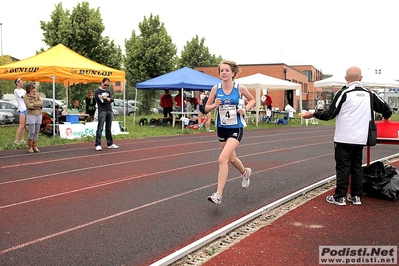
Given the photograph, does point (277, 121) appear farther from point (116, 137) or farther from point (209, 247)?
point (209, 247)

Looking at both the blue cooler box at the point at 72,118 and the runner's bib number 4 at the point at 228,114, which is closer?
the runner's bib number 4 at the point at 228,114

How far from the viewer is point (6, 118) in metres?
21.8

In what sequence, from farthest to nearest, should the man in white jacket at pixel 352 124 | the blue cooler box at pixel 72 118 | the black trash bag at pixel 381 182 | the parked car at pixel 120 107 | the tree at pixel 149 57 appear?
the parked car at pixel 120 107
the tree at pixel 149 57
the blue cooler box at pixel 72 118
the black trash bag at pixel 381 182
the man in white jacket at pixel 352 124

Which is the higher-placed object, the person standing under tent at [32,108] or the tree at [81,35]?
the tree at [81,35]

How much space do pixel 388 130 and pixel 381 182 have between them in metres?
0.99

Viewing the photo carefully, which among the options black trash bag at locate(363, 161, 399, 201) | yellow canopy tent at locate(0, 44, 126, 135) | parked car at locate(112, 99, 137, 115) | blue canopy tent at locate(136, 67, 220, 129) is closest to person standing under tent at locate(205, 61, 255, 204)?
black trash bag at locate(363, 161, 399, 201)

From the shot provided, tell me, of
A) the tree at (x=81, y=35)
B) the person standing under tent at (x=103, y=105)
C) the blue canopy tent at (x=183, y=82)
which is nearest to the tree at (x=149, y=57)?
the tree at (x=81, y=35)

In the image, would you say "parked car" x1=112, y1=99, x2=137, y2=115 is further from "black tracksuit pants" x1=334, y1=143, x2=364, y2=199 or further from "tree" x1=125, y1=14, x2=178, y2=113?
"black tracksuit pants" x1=334, y1=143, x2=364, y2=199

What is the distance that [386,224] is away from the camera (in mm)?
4805

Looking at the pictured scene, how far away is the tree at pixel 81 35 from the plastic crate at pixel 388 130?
24276mm

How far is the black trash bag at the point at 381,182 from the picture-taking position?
5.82m

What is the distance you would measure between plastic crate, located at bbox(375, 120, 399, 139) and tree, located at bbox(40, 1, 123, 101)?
79.6 feet

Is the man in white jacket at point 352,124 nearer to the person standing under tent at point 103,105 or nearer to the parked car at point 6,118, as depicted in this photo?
the person standing under tent at point 103,105

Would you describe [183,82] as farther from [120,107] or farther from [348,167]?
[120,107]
